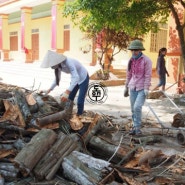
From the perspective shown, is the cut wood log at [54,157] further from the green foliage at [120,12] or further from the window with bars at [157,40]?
the window with bars at [157,40]

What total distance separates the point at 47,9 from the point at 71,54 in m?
4.62

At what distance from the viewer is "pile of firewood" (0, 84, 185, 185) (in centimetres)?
357

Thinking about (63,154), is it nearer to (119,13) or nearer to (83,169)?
(83,169)

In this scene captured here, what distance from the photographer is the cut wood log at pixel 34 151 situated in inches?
139

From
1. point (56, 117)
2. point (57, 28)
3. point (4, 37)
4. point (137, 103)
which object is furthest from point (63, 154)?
point (4, 37)

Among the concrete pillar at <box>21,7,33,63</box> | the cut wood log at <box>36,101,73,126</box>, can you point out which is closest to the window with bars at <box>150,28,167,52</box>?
the concrete pillar at <box>21,7,33,63</box>

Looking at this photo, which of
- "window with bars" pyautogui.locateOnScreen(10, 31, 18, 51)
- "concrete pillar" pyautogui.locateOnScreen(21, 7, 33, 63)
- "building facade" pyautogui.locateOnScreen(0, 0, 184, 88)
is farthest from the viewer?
"window with bars" pyautogui.locateOnScreen(10, 31, 18, 51)

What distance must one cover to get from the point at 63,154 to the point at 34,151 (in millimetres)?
386

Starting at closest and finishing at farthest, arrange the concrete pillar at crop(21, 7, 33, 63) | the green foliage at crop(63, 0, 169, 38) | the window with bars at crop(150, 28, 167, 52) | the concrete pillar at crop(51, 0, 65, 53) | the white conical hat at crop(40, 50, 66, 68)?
the white conical hat at crop(40, 50, 66, 68) → the green foliage at crop(63, 0, 169, 38) → the window with bars at crop(150, 28, 167, 52) → the concrete pillar at crop(51, 0, 65, 53) → the concrete pillar at crop(21, 7, 33, 63)

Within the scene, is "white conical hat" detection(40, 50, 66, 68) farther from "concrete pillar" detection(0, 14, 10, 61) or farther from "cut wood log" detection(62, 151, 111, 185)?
"concrete pillar" detection(0, 14, 10, 61)

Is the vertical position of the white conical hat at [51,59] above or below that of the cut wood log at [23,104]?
above

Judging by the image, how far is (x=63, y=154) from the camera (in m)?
3.87

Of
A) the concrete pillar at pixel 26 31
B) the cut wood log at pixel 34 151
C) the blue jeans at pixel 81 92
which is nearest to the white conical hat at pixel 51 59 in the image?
the blue jeans at pixel 81 92

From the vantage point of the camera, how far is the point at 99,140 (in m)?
4.53
